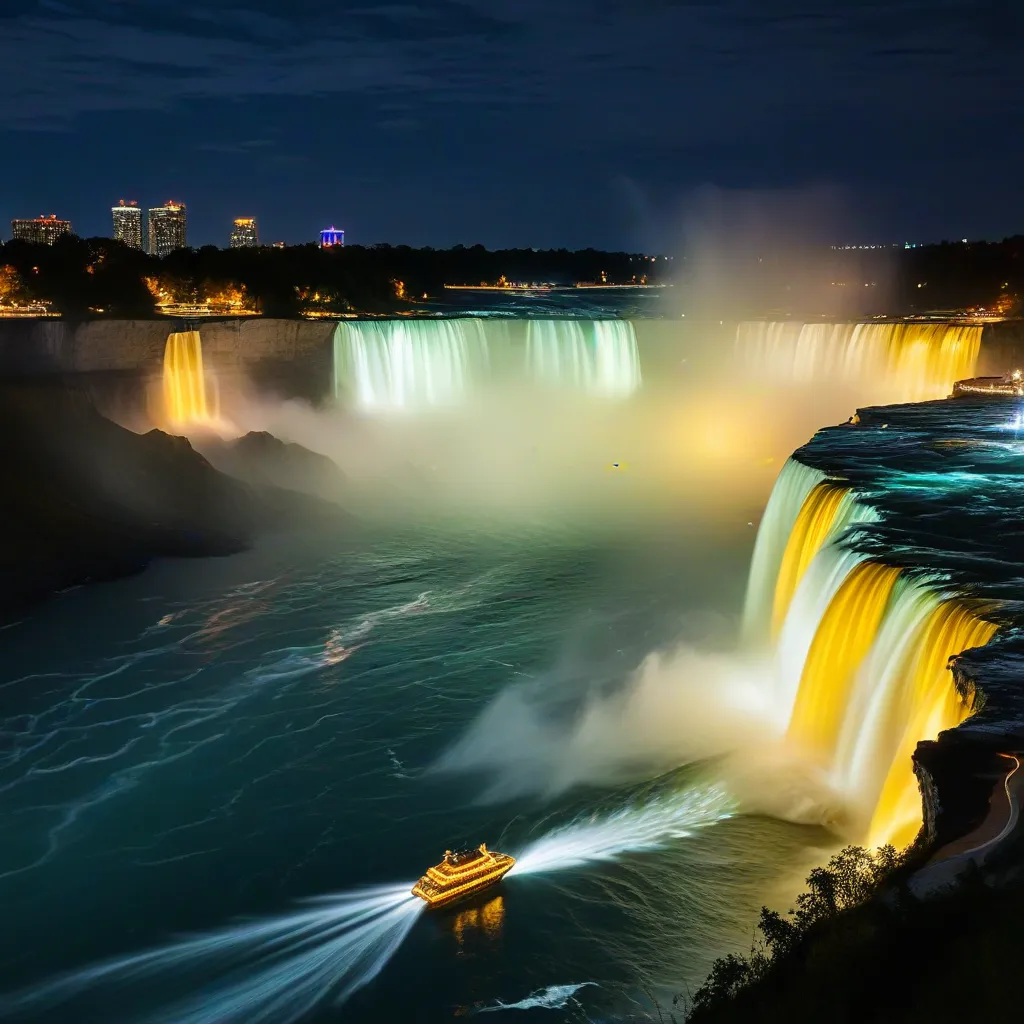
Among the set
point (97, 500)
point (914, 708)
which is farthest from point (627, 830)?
point (97, 500)

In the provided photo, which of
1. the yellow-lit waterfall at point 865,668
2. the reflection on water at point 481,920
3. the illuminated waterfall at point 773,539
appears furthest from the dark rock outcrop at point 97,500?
the yellow-lit waterfall at point 865,668

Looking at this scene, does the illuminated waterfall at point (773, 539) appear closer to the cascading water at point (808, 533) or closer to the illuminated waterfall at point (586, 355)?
the cascading water at point (808, 533)

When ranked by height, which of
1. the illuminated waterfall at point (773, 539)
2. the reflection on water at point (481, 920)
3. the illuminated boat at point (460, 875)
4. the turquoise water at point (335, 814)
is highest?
the illuminated waterfall at point (773, 539)

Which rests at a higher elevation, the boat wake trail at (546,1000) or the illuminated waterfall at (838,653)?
the illuminated waterfall at (838,653)

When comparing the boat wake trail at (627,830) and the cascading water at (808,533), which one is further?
the cascading water at (808,533)

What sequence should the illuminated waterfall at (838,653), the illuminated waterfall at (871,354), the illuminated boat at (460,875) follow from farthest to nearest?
the illuminated waterfall at (871,354), the illuminated waterfall at (838,653), the illuminated boat at (460,875)

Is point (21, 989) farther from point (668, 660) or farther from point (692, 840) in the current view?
point (668, 660)

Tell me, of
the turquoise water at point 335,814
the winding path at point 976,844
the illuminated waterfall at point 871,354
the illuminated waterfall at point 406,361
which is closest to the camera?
the winding path at point 976,844

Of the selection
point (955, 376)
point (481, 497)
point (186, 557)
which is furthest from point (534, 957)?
point (955, 376)

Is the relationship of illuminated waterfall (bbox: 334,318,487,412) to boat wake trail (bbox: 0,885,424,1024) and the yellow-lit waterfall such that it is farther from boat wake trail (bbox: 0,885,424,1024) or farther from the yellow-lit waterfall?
boat wake trail (bbox: 0,885,424,1024)
